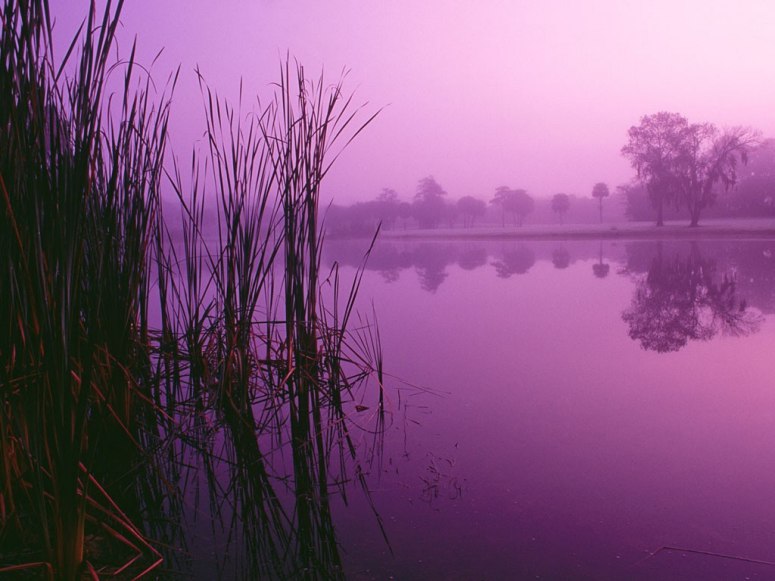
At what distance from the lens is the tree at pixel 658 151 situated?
60.4 ft

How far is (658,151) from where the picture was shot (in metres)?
18.7

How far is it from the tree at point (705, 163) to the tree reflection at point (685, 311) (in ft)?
Result: 47.1

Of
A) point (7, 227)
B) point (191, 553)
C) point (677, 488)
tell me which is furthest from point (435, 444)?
point (7, 227)

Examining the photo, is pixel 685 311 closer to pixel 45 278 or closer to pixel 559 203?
pixel 45 278

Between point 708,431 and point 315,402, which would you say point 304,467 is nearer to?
point 315,402

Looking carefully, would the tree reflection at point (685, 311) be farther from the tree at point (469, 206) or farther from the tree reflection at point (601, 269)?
the tree at point (469, 206)

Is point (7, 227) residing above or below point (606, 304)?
above

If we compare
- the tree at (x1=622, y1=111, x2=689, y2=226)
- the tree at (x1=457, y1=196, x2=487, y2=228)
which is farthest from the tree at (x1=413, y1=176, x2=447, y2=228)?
the tree at (x1=622, y1=111, x2=689, y2=226)

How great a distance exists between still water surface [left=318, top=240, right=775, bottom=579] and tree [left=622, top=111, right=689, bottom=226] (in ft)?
54.7

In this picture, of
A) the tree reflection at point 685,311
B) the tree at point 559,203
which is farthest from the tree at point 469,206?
the tree reflection at point 685,311

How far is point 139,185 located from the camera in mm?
1505

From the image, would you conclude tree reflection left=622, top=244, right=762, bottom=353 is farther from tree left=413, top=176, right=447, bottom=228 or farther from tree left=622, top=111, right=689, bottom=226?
tree left=413, top=176, right=447, bottom=228

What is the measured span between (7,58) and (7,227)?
24 cm

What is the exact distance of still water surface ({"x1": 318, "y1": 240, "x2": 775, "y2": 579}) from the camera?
3.44ft
